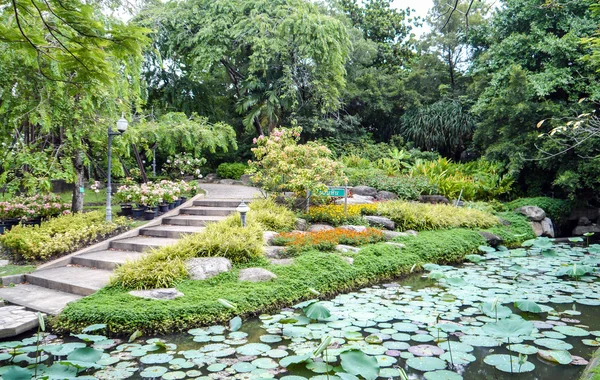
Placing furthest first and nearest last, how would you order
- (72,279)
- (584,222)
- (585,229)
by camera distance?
(584,222), (585,229), (72,279)

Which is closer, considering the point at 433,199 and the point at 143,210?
the point at 143,210

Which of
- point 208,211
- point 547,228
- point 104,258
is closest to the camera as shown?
point 104,258

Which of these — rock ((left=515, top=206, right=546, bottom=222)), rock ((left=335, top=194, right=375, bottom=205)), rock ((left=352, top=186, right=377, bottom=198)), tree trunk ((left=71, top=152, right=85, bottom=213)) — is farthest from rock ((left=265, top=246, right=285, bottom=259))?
rock ((left=515, top=206, right=546, bottom=222))

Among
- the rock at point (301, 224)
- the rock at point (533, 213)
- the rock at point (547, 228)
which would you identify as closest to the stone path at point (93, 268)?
the rock at point (301, 224)

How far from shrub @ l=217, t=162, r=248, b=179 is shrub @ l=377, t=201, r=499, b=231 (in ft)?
26.4

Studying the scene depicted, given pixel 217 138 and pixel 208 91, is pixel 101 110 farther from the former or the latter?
pixel 208 91

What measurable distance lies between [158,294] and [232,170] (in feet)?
39.9

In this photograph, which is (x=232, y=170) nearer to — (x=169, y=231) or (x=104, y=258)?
(x=169, y=231)

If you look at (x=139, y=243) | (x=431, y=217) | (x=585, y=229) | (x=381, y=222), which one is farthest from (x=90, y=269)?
(x=585, y=229)

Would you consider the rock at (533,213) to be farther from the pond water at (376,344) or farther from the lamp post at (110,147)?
the lamp post at (110,147)

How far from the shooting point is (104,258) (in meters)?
6.88

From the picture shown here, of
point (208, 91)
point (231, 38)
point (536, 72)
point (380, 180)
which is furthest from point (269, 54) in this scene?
point (536, 72)

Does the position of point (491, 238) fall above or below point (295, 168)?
below

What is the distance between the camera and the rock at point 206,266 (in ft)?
18.8
